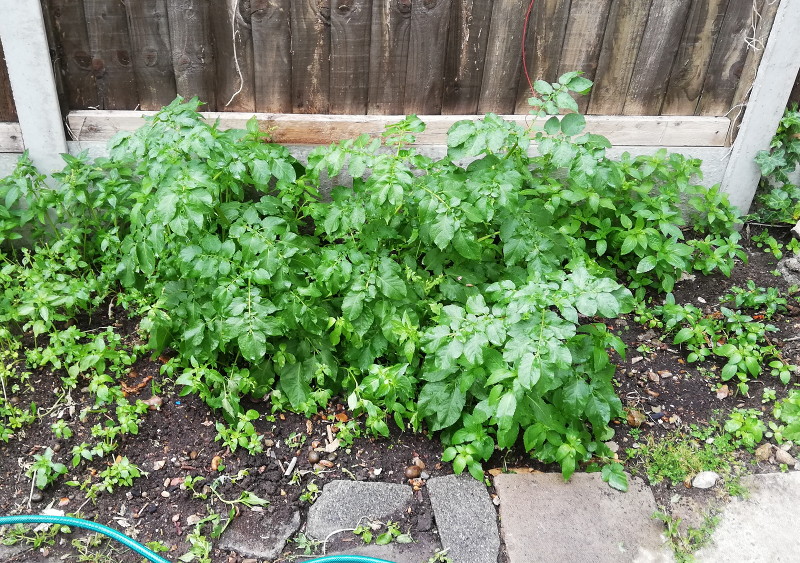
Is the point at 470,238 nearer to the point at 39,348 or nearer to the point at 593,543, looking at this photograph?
the point at 593,543

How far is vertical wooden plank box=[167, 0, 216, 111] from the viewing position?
129 inches

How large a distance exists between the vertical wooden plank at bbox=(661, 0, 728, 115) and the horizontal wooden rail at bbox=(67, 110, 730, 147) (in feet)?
0.27

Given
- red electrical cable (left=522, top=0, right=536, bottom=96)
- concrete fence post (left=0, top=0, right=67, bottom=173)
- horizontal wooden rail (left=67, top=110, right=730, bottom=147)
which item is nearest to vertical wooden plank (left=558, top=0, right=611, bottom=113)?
red electrical cable (left=522, top=0, right=536, bottom=96)

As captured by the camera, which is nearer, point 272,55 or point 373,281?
point 373,281

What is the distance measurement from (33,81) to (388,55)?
169 centimetres

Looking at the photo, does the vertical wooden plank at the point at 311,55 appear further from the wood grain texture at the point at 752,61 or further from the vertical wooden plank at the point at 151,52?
the wood grain texture at the point at 752,61

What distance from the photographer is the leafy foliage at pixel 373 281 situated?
2.63m

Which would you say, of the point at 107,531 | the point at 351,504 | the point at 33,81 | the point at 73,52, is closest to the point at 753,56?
the point at 351,504

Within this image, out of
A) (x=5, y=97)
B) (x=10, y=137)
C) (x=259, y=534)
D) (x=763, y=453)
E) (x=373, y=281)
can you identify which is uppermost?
(x=5, y=97)

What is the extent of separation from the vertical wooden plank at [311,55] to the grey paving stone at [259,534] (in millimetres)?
2032

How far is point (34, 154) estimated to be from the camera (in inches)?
136

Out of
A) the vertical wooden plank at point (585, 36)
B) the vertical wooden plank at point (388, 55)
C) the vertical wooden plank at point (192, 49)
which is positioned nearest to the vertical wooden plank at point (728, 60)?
the vertical wooden plank at point (585, 36)

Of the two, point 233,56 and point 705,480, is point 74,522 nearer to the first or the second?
point 233,56

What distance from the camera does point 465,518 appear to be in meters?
2.63
